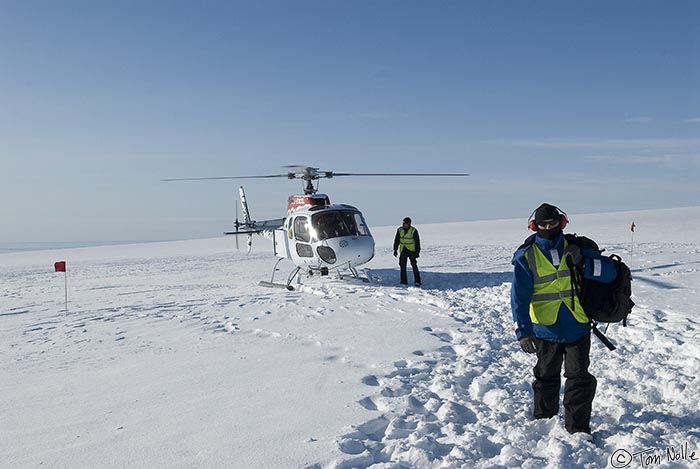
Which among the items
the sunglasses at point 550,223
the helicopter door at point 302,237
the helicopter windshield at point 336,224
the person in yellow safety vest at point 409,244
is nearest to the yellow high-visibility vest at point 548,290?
the sunglasses at point 550,223

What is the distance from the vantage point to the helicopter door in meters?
12.3

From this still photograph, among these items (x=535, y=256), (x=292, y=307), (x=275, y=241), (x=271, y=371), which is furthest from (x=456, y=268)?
(x=535, y=256)

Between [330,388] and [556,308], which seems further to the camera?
[330,388]

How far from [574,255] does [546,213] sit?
1.19 feet

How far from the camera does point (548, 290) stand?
12.5ft

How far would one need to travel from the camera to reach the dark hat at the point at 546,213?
378 cm

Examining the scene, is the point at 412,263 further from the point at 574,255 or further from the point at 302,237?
the point at 574,255

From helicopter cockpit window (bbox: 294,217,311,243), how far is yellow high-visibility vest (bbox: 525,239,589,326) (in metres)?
8.70

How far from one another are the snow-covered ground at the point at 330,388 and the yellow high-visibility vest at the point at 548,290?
833 mm

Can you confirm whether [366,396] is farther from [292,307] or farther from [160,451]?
[292,307]

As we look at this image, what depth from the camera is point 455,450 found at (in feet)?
11.3
